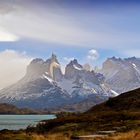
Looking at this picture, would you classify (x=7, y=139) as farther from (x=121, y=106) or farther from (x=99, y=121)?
(x=121, y=106)

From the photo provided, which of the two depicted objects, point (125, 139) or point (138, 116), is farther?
point (138, 116)

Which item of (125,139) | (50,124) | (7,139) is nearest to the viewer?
(125,139)

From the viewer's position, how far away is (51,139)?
31.4 meters

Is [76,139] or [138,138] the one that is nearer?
[138,138]

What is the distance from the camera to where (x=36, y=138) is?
3053 centimetres

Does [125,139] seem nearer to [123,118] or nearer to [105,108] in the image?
[123,118]

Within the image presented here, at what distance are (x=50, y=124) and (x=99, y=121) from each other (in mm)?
12352

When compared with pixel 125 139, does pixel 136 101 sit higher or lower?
higher

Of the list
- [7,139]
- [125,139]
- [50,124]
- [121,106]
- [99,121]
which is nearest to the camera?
[125,139]

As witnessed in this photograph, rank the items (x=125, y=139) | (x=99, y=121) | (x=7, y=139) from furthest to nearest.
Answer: (x=99, y=121), (x=7, y=139), (x=125, y=139)

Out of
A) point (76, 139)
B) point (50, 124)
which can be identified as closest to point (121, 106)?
point (50, 124)

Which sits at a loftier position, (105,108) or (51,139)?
(105,108)

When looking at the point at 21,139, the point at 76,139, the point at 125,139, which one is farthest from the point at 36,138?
the point at 125,139

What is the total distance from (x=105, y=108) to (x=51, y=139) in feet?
282
